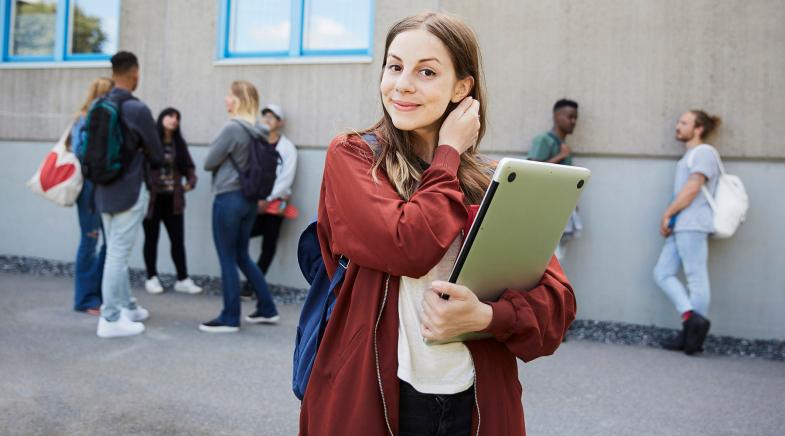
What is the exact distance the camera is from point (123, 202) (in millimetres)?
5977

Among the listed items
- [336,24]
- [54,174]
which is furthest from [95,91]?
[336,24]

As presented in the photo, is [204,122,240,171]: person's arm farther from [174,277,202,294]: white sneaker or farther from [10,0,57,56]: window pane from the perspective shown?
[10,0,57,56]: window pane

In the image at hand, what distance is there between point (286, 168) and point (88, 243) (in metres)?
2.41

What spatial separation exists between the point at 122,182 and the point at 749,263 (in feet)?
18.7

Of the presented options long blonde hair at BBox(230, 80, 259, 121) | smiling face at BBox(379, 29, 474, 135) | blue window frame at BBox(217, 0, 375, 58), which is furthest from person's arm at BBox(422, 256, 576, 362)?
blue window frame at BBox(217, 0, 375, 58)

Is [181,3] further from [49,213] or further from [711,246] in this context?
[711,246]

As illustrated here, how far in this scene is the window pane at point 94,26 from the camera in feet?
32.9

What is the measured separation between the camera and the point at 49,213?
1013cm

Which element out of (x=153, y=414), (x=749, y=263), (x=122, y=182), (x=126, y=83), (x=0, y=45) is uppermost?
(x=0, y=45)

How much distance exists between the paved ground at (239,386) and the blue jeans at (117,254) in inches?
12.5

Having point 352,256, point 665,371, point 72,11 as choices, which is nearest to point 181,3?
point 72,11

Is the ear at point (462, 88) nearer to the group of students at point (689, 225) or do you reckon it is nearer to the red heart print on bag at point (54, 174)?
the group of students at point (689, 225)

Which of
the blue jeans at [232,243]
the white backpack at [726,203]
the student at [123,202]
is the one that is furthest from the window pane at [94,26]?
the white backpack at [726,203]

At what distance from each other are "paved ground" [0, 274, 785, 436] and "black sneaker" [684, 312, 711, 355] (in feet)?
0.51
